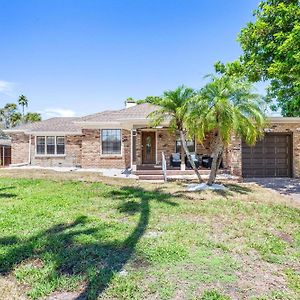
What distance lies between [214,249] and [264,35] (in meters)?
12.8

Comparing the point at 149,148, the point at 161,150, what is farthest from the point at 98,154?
the point at 161,150

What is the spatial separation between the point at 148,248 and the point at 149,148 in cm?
1437

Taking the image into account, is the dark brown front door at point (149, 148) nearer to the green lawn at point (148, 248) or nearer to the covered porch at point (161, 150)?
the covered porch at point (161, 150)

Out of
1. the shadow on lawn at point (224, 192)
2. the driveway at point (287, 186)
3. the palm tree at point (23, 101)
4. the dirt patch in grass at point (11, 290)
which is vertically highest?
the palm tree at point (23, 101)

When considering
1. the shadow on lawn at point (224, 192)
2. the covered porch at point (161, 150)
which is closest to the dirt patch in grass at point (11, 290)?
the shadow on lawn at point (224, 192)

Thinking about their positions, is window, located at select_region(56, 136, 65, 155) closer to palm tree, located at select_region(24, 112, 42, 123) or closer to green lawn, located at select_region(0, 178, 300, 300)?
green lawn, located at select_region(0, 178, 300, 300)

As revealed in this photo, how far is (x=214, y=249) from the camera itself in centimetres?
493

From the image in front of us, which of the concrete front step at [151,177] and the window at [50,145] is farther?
the window at [50,145]

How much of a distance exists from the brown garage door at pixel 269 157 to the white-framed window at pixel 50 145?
46.3ft

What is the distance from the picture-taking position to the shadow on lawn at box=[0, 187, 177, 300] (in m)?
3.96

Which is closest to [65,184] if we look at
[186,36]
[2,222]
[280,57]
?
[2,222]

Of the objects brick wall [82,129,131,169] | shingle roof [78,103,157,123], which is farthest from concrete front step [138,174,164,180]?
brick wall [82,129,131,169]

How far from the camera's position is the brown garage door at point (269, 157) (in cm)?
1619

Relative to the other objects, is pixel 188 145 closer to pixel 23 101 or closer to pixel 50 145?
pixel 50 145
